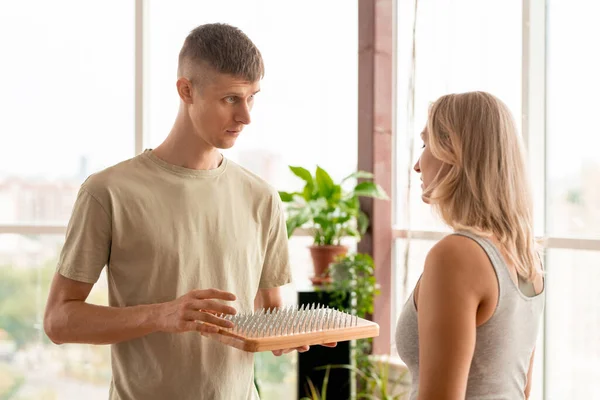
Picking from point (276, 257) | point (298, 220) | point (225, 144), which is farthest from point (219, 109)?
point (298, 220)

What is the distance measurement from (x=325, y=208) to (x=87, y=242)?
191 cm

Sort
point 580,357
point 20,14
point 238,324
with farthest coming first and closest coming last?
1. point 20,14
2. point 580,357
3. point 238,324

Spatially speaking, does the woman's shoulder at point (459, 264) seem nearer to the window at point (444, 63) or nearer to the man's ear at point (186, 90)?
the man's ear at point (186, 90)

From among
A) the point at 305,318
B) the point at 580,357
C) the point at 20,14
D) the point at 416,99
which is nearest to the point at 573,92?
the point at 416,99

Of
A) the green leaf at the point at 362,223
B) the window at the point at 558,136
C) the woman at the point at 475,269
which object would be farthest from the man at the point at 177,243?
the green leaf at the point at 362,223

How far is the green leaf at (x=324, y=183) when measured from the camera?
3.45 metres

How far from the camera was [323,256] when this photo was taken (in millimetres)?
3506

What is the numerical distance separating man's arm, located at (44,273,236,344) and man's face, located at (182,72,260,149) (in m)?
0.47

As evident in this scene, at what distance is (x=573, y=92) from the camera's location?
285cm

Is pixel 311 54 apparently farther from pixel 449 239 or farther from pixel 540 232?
pixel 449 239

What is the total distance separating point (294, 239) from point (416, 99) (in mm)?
1079

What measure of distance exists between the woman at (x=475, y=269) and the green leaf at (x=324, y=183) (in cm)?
200

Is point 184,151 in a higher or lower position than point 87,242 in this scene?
higher

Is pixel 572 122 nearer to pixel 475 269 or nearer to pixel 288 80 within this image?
pixel 288 80
